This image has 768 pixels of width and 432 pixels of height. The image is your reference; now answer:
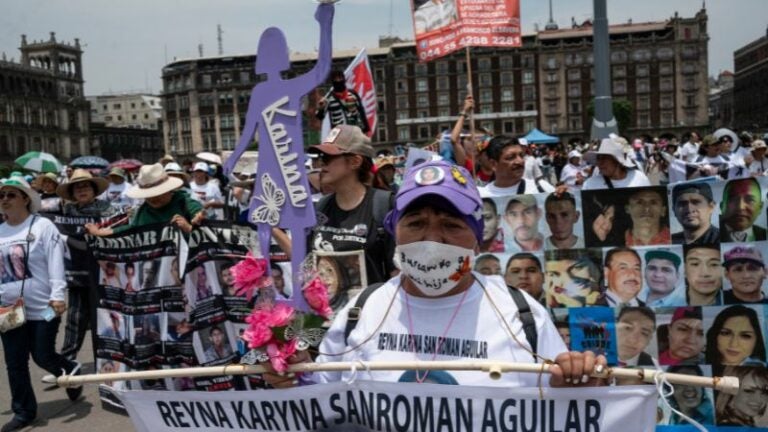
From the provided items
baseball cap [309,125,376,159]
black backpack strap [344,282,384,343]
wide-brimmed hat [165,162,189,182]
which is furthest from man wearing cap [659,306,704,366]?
wide-brimmed hat [165,162,189,182]

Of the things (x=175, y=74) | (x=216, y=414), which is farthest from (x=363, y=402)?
(x=175, y=74)

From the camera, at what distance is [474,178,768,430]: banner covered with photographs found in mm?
4266

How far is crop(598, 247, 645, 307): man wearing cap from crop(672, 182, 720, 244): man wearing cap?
27 cm

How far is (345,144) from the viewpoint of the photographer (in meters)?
4.20

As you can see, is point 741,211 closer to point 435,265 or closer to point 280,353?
point 435,265

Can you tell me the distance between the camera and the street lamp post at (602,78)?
38.1 feet

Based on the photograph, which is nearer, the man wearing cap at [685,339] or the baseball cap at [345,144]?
the baseball cap at [345,144]

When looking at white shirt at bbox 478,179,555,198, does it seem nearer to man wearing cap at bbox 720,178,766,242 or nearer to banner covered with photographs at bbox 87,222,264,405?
man wearing cap at bbox 720,178,766,242

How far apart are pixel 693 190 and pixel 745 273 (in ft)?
1.82

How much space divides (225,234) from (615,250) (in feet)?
8.26

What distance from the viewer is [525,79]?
115188 mm

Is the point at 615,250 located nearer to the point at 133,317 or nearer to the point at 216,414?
the point at 216,414

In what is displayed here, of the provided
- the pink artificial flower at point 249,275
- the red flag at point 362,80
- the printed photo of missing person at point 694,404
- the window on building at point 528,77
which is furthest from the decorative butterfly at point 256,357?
the window on building at point 528,77

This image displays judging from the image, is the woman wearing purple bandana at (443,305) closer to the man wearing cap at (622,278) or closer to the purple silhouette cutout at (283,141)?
the purple silhouette cutout at (283,141)
